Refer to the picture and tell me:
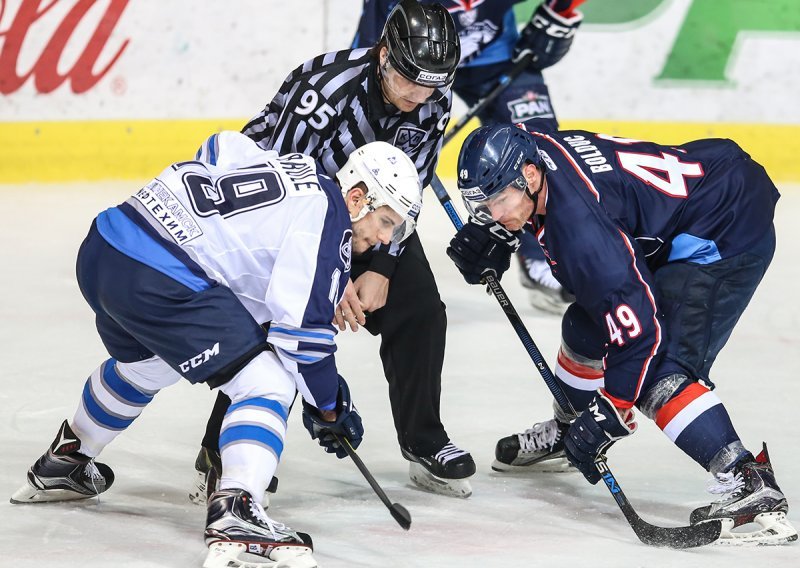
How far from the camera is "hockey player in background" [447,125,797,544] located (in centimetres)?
260

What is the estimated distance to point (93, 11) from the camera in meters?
5.83

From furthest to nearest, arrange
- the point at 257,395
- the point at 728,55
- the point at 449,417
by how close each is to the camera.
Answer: the point at 728,55 < the point at 449,417 < the point at 257,395

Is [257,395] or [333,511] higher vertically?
[257,395]

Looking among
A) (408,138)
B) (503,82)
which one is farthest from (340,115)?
(503,82)

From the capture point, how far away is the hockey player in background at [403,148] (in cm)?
294

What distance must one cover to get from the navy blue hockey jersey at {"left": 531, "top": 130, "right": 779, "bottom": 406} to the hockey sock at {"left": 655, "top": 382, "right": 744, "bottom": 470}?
3.6 inches

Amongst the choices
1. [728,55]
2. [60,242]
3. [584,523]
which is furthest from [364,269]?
[728,55]

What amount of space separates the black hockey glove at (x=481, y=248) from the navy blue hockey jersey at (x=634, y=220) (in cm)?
33

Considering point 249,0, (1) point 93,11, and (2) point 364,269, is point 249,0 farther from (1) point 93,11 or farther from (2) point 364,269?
(2) point 364,269

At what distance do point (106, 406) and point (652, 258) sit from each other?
124cm

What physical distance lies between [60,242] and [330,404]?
2.97 m

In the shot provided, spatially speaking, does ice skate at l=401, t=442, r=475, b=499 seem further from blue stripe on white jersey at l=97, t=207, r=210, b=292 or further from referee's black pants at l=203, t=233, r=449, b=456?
blue stripe on white jersey at l=97, t=207, r=210, b=292

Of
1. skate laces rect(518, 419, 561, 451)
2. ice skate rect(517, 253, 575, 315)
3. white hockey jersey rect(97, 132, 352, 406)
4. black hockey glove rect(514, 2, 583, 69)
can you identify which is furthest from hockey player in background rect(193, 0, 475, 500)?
black hockey glove rect(514, 2, 583, 69)

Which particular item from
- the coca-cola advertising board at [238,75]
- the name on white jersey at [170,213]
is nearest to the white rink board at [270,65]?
the coca-cola advertising board at [238,75]
